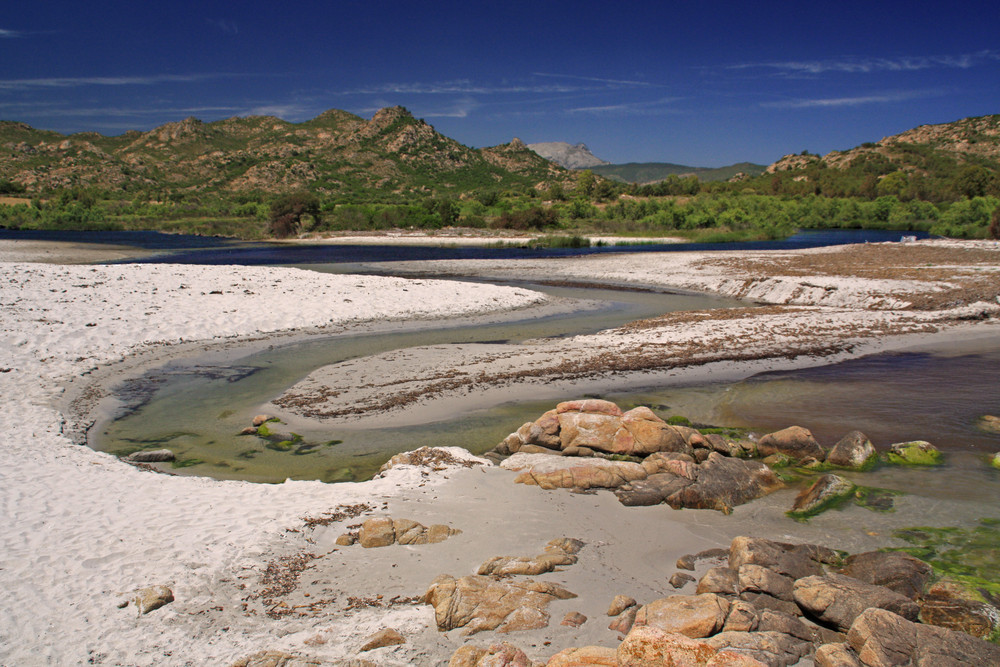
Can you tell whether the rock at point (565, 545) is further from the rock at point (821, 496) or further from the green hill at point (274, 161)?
the green hill at point (274, 161)

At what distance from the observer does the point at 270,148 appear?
12781 cm

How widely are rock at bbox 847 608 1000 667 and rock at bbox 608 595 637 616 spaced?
133cm

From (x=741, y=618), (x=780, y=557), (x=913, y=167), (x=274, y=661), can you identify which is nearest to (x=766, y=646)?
(x=741, y=618)

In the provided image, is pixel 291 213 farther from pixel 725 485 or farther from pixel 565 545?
pixel 565 545

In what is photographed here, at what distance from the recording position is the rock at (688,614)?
3570 millimetres

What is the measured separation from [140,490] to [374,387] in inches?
186

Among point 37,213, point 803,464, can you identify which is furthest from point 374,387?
point 37,213

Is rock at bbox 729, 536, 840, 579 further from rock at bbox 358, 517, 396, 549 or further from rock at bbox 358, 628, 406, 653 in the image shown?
rock at bbox 358, 517, 396, 549

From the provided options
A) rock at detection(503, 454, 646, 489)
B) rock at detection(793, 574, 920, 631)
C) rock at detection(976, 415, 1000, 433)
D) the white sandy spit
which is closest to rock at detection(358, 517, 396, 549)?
the white sandy spit

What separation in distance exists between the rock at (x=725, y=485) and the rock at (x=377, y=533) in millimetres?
2892

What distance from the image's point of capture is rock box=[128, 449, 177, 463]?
23.9ft

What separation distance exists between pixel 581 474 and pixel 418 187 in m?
111

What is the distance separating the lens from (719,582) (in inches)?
166

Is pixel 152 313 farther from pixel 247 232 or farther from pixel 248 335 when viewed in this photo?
pixel 247 232
